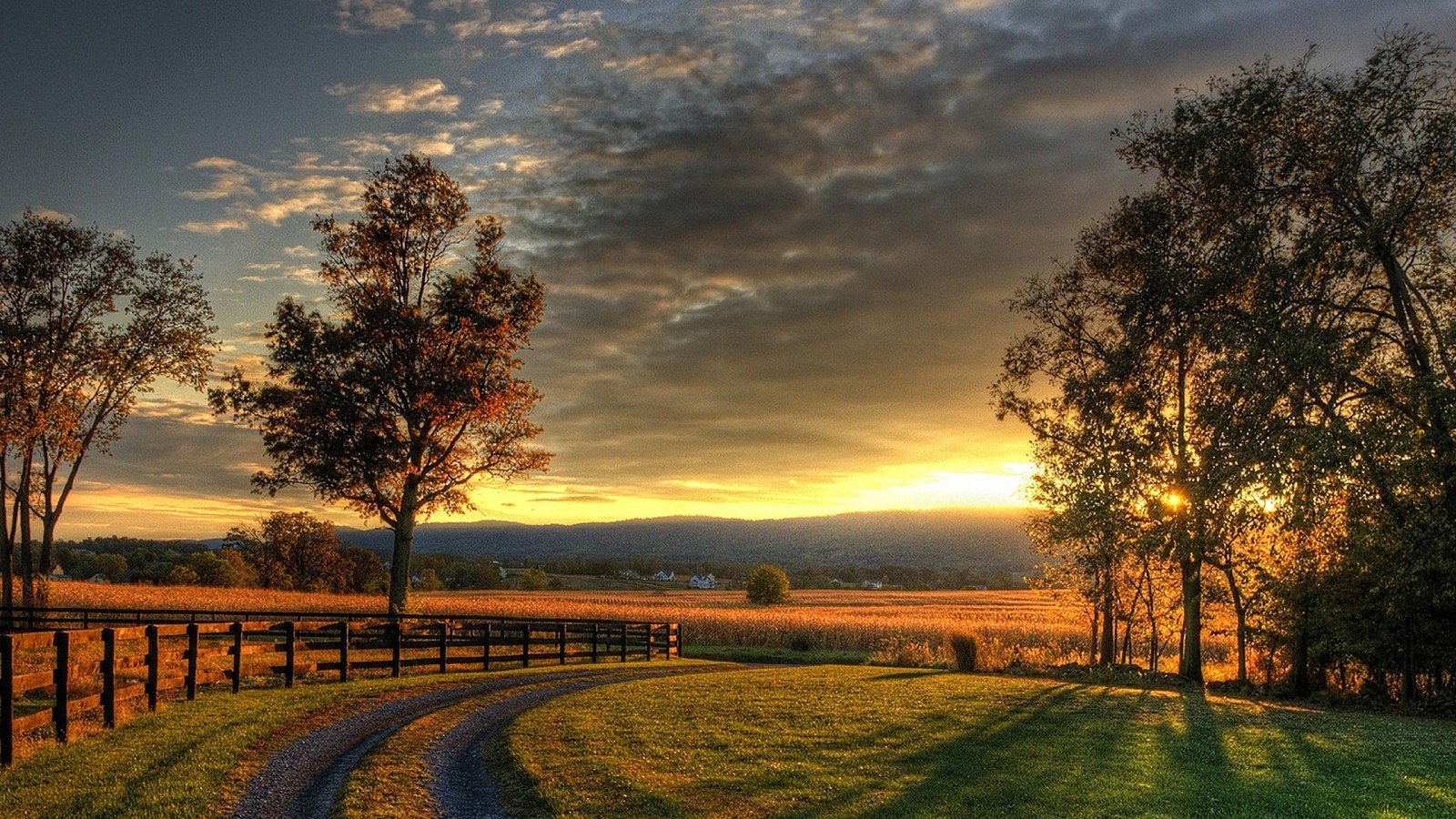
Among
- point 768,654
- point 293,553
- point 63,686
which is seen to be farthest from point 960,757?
point 293,553

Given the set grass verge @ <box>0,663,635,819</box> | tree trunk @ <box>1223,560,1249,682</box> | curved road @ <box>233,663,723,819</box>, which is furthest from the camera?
tree trunk @ <box>1223,560,1249,682</box>

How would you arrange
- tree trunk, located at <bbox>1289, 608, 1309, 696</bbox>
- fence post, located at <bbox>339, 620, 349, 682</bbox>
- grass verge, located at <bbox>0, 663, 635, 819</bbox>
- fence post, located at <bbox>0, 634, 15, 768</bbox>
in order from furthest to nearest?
tree trunk, located at <bbox>1289, 608, 1309, 696</bbox>
fence post, located at <bbox>339, 620, 349, 682</bbox>
fence post, located at <bbox>0, 634, 15, 768</bbox>
grass verge, located at <bbox>0, 663, 635, 819</bbox>

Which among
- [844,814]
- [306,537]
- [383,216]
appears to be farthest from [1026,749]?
[306,537]

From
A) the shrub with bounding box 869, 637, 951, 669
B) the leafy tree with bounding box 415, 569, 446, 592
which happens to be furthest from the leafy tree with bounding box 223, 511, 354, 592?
the shrub with bounding box 869, 637, 951, 669

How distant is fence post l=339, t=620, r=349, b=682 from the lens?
818 inches

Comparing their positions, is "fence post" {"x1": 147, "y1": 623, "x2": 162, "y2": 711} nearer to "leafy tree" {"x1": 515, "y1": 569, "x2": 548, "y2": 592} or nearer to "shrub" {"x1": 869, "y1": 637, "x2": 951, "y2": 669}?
"shrub" {"x1": 869, "y1": 637, "x2": 951, "y2": 669}

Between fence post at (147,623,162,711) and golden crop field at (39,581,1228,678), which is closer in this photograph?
fence post at (147,623,162,711)

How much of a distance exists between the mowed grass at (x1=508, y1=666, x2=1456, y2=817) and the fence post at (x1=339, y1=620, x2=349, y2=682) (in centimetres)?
611

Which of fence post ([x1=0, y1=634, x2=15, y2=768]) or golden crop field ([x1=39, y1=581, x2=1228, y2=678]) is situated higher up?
fence post ([x1=0, y1=634, x2=15, y2=768])

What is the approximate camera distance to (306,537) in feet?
256

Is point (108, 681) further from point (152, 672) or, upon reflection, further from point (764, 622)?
point (764, 622)

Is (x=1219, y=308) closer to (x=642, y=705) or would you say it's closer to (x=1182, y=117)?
(x=1182, y=117)

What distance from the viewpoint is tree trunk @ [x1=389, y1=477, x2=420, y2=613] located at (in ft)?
108

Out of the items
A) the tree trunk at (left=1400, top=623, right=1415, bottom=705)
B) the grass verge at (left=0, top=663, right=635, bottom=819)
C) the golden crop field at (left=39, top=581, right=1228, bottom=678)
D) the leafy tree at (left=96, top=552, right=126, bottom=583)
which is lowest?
the leafy tree at (left=96, top=552, right=126, bottom=583)
